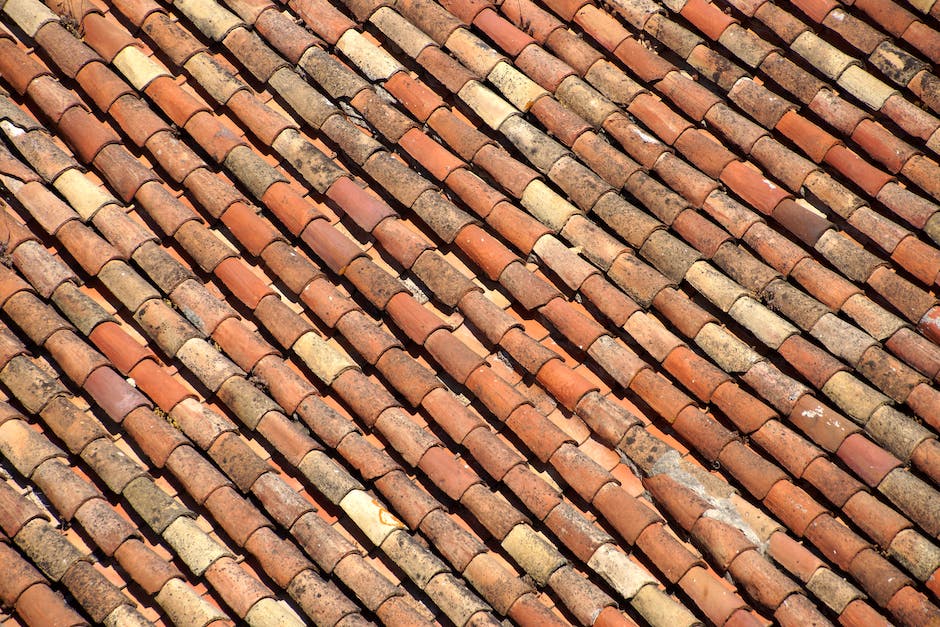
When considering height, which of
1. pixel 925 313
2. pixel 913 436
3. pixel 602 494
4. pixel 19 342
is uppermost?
pixel 925 313

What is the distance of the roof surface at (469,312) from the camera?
4.39 m

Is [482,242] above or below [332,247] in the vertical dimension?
above

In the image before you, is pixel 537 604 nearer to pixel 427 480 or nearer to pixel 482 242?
pixel 427 480

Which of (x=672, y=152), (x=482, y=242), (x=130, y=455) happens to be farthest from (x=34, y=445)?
(x=672, y=152)

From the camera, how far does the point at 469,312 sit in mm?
4988

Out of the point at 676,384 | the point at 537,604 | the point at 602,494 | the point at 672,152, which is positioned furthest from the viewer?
the point at 672,152

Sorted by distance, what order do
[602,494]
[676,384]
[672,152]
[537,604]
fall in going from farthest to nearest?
1. [672,152]
2. [676,384]
3. [602,494]
4. [537,604]

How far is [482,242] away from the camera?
16.9 feet

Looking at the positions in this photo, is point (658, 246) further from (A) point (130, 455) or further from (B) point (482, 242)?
(A) point (130, 455)

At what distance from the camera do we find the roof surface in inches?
173

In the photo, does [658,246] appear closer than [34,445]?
No

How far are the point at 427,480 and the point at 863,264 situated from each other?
9.49 ft

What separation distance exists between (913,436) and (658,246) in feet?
5.64

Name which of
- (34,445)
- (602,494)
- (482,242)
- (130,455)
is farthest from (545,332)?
(34,445)
